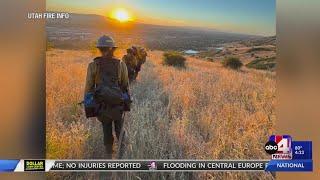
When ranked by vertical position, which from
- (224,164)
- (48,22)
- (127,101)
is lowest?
(224,164)

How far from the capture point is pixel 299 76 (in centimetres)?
395

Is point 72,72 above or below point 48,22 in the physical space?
below

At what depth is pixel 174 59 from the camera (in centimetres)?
406

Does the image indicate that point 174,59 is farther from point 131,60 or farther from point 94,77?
point 94,77

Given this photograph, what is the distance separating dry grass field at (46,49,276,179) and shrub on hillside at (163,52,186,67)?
0.14 feet

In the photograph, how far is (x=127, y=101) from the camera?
13.3 ft

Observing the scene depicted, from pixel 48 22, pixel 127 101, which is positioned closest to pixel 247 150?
pixel 127 101

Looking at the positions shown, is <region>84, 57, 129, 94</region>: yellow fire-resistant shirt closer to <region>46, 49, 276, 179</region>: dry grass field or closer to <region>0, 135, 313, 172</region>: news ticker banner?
<region>46, 49, 276, 179</region>: dry grass field

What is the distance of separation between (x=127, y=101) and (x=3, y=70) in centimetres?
95

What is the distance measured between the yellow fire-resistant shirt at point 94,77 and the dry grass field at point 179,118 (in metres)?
0.04

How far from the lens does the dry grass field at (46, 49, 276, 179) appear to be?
13.3 feet

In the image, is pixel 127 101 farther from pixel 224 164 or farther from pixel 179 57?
pixel 224 164

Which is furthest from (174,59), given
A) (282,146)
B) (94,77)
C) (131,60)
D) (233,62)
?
(282,146)

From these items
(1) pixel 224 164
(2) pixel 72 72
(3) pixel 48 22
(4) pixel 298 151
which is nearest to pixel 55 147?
(2) pixel 72 72
